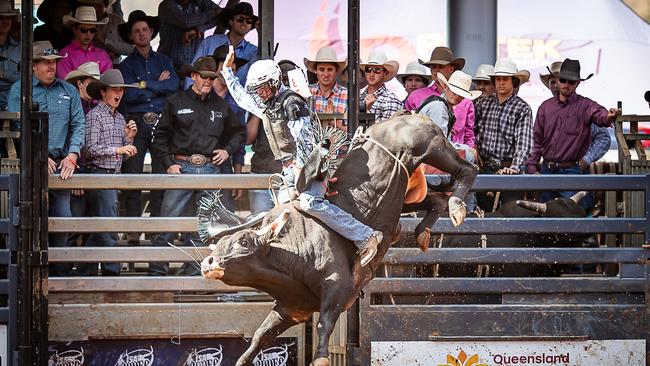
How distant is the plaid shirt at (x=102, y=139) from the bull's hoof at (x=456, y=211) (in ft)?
9.68

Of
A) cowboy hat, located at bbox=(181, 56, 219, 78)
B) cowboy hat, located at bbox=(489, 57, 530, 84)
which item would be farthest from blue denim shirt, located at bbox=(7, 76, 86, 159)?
cowboy hat, located at bbox=(489, 57, 530, 84)

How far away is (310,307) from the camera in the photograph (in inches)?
330

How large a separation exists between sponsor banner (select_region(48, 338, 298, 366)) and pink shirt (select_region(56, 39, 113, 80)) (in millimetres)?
2662

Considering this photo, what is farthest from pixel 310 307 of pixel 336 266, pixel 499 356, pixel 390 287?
pixel 499 356

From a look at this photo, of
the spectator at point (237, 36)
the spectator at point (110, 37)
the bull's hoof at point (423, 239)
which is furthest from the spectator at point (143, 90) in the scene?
the bull's hoof at point (423, 239)

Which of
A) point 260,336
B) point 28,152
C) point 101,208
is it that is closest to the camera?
point 260,336

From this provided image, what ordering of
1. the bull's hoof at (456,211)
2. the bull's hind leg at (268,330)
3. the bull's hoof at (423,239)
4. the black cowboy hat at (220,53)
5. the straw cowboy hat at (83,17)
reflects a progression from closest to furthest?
the bull's hind leg at (268,330), the bull's hoof at (456,211), the bull's hoof at (423,239), the straw cowboy hat at (83,17), the black cowboy hat at (220,53)

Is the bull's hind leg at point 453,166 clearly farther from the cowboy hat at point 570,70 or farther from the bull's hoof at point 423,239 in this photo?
the cowboy hat at point 570,70

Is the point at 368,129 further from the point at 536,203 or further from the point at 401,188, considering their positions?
the point at 536,203

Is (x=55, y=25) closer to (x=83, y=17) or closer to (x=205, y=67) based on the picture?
(x=83, y=17)

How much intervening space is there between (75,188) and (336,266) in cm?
223

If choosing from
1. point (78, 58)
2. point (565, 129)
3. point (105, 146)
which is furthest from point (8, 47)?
point (565, 129)

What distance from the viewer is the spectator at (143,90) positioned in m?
10.4

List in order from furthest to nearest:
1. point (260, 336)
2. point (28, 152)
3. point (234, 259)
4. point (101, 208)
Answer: point (101, 208)
point (28, 152)
point (260, 336)
point (234, 259)
